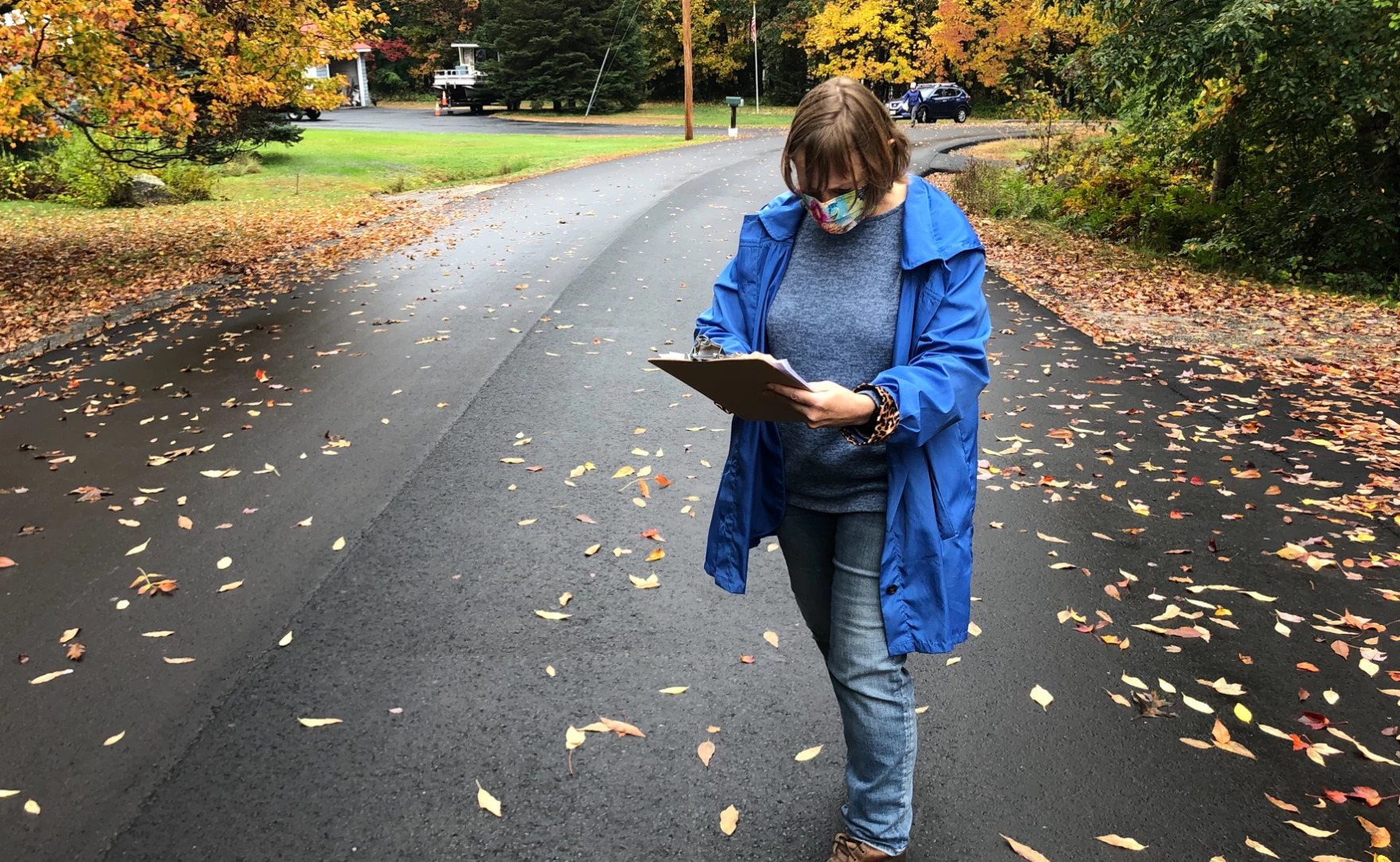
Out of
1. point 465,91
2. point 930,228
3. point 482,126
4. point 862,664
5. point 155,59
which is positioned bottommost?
point 862,664

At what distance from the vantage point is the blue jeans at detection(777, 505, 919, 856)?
2.47 meters

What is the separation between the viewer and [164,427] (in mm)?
6621

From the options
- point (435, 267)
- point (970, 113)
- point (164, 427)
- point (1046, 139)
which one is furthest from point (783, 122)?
point (164, 427)

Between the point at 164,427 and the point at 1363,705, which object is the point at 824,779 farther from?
the point at 164,427

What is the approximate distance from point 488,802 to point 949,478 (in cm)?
176

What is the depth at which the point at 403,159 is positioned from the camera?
26.3 metres

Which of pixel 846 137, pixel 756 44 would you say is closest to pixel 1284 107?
pixel 846 137

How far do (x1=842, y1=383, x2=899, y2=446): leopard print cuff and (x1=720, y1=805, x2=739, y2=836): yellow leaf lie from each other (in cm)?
138

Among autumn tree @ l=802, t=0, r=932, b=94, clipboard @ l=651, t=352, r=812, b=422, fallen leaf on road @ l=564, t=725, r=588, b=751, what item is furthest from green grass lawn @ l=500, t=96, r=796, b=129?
clipboard @ l=651, t=352, r=812, b=422

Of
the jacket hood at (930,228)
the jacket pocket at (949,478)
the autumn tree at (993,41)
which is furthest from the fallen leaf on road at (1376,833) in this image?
the autumn tree at (993,41)

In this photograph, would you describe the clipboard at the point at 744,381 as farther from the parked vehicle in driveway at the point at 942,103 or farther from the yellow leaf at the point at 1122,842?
the parked vehicle in driveway at the point at 942,103

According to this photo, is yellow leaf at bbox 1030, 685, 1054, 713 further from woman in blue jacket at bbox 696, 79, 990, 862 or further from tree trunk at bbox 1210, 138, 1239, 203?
tree trunk at bbox 1210, 138, 1239, 203

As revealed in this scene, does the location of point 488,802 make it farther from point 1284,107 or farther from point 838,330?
point 1284,107

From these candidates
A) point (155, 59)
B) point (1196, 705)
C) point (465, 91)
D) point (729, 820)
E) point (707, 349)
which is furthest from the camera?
point (465, 91)
